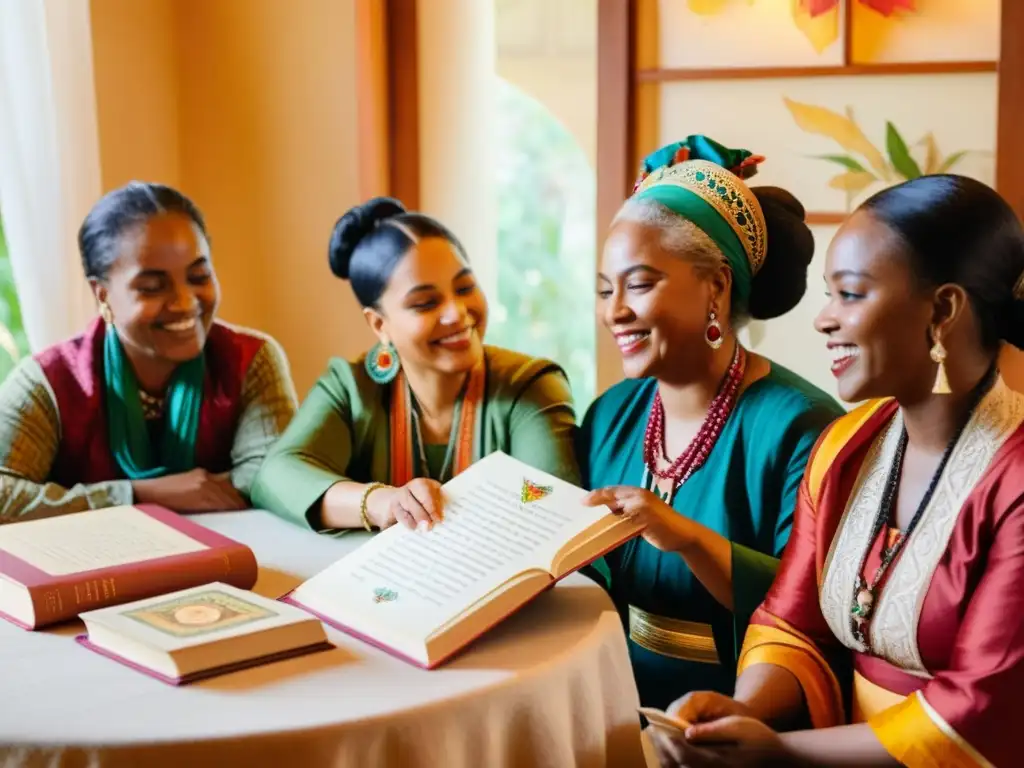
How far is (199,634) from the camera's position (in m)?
1.32

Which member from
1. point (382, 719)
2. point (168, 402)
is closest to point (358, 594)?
point (382, 719)

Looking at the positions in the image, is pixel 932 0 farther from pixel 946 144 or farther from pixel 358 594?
pixel 358 594

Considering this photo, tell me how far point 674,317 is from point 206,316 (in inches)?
36.1

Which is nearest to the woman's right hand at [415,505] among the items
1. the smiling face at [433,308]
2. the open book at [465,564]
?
the open book at [465,564]

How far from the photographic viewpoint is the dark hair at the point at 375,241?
1.99 m

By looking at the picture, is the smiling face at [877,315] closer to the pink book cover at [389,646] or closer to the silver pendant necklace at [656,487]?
the pink book cover at [389,646]

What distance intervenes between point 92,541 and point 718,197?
990 mm

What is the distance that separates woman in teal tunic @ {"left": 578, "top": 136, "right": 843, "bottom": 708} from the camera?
1.72 meters

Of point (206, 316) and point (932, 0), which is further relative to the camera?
point (932, 0)

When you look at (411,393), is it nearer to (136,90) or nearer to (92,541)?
(92,541)

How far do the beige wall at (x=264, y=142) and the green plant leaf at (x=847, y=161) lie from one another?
3.84 ft

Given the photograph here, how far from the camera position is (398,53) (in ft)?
10.5

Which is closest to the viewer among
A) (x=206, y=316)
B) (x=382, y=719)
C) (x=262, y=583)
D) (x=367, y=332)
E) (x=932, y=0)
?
(x=382, y=719)

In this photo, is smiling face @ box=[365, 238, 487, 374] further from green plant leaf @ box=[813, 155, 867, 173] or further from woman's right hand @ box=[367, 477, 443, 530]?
green plant leaf @ box=[813, 155, 867, 173]
